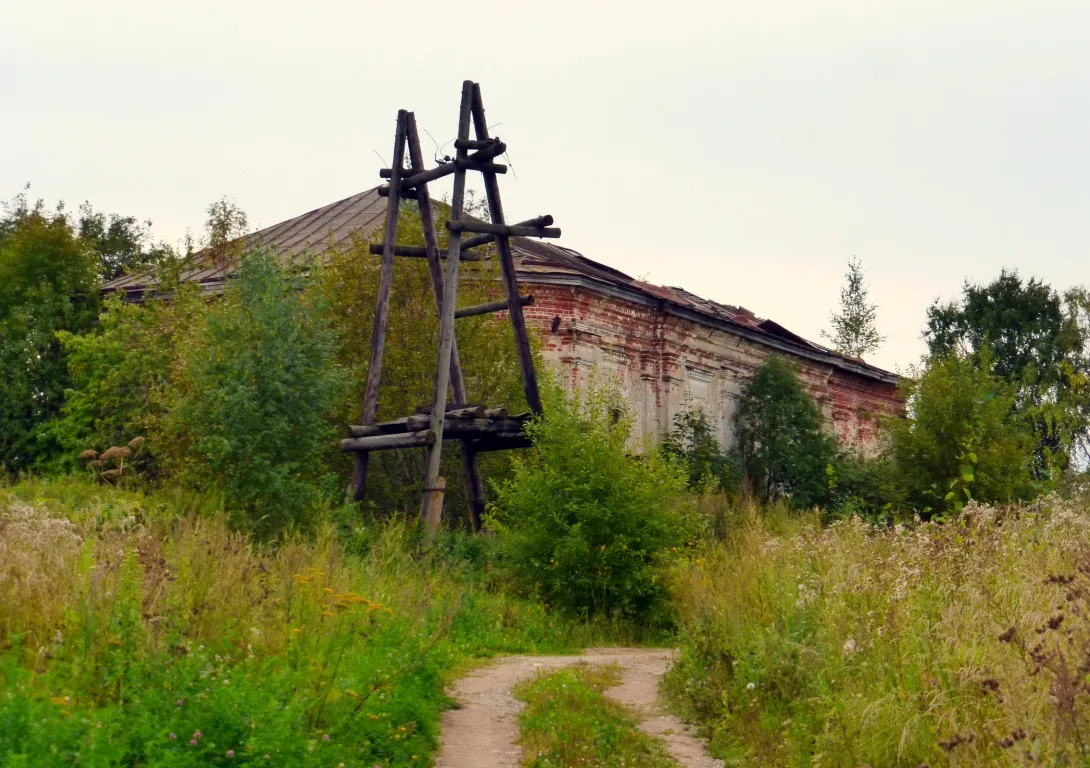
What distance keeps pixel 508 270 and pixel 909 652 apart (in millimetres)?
11695

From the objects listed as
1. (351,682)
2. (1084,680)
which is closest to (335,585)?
(351,682)

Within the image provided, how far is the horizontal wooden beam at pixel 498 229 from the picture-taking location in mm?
17125

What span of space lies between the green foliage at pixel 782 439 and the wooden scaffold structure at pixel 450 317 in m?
13.5

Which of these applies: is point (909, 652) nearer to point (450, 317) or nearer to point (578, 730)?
point (578, 730)

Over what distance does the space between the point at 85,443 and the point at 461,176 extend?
11.3 m

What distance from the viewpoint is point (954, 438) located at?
28.1 m

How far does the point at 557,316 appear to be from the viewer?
27.4 meters

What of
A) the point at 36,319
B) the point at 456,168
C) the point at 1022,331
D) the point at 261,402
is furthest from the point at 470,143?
the point at 1022,331

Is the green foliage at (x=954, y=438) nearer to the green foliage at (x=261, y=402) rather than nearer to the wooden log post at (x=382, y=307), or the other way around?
the wooden log post at (x=382, y=307)

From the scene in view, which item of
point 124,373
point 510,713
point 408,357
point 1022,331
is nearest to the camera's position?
point 510,713

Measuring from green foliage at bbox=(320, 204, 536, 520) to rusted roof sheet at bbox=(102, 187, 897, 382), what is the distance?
1.83 m

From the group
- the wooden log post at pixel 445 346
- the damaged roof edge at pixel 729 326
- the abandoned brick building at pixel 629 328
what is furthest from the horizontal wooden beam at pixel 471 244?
the damaged roof edge at pixel 729 326

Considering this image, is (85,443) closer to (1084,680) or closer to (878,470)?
(878,470)

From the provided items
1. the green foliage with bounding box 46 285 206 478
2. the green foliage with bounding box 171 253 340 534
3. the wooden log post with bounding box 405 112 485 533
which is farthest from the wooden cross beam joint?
the green foliage with bounding box 46 285 206 478
